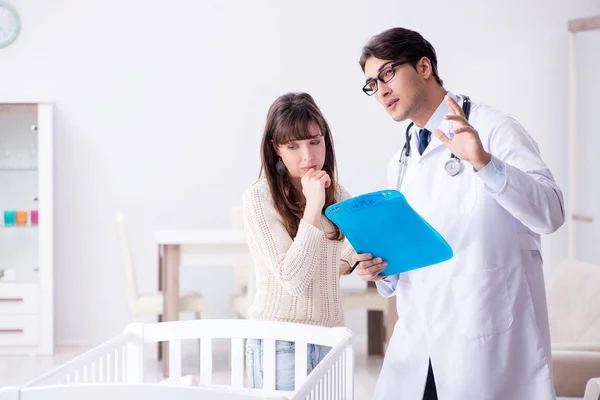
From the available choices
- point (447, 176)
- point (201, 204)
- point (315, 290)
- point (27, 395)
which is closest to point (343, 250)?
point (315, 290)

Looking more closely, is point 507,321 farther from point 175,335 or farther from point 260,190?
point 175,335

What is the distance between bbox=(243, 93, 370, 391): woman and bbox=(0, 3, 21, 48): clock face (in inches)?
154

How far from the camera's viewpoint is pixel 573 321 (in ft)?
10.2

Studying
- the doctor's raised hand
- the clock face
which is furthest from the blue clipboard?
the clock face

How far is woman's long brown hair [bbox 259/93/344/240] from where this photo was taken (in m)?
1.84

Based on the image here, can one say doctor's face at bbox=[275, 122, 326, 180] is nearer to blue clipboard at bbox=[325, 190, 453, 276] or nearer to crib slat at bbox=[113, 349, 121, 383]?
blue clipboard at bbox=[325, 190, 453, 276]

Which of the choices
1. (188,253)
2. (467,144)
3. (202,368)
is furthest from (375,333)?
(467,144)

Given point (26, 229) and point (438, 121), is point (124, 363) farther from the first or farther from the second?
point (26, 229)

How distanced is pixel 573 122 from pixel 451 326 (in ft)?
13.2

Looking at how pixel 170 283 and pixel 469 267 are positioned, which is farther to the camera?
pixel 170 283

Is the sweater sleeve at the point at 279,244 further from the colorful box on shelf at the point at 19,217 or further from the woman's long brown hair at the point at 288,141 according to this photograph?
the colorful box on shelf at the point at 19,217

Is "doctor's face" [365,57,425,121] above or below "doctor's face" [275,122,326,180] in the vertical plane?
above

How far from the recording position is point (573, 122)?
17.3 ft

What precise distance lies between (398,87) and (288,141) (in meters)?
0.30
